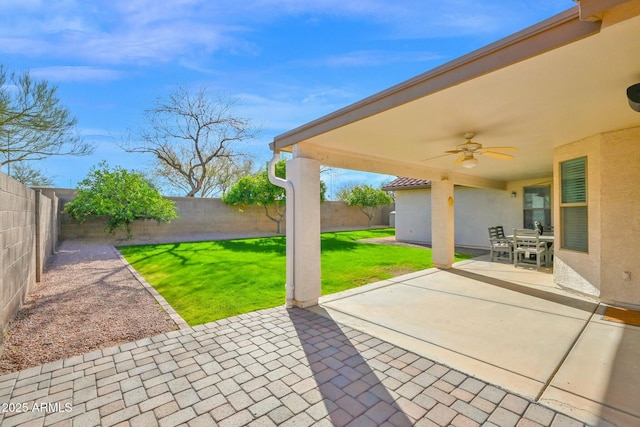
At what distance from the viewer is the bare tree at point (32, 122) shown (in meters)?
11.4

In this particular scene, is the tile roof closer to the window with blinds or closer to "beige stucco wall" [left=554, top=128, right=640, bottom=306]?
the window with blinds

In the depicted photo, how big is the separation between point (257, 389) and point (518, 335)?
129 inches

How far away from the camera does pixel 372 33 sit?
6.54 metres

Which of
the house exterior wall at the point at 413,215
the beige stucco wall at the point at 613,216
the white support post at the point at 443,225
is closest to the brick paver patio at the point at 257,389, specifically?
the beige stucco wall at the point at 613,216

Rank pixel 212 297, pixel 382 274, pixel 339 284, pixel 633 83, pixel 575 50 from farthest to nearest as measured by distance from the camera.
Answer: pixel 382 274, pixel 339 284, pixel 212 297, pixel 633 83, pixel 575 50

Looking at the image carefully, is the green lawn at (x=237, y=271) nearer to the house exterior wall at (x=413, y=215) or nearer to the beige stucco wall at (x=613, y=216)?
the house exterior wall at (x=413, y=215)

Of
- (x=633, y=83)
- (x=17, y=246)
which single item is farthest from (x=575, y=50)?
(x=17, y=246)

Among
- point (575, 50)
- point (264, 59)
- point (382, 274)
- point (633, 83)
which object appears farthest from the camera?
point (264, 59)

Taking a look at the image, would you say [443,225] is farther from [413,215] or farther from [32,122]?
[32,122]

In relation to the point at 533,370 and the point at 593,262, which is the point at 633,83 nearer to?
the point at 533,370

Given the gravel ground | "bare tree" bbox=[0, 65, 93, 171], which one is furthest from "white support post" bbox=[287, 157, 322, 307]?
"bare tree" bbox=[0, 65, 93, 171]

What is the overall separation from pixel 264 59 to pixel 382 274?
7.34m

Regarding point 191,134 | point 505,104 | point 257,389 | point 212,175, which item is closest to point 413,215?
point 505,104

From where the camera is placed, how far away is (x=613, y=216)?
15.9ft
